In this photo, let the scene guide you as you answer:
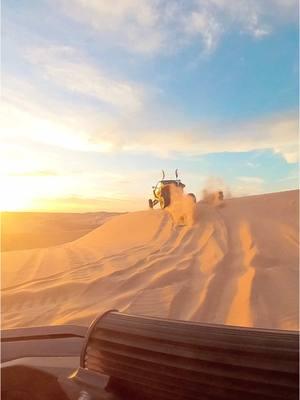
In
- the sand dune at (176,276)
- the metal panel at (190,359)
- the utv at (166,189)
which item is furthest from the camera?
the utv at (166,189)

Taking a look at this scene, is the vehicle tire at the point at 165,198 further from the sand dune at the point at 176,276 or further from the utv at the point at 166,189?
the sand dune at the point at 176,276

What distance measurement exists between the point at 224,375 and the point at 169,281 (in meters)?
7.03

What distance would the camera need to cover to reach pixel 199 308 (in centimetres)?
669

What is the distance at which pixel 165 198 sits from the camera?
2142cm

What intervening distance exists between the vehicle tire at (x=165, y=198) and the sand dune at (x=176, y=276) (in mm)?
4553

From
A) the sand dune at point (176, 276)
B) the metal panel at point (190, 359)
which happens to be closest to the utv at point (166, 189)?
the sand dune at point (176, 276)

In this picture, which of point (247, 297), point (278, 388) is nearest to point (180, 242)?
point (247, 297)

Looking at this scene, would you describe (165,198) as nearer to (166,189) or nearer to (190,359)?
(166,189)

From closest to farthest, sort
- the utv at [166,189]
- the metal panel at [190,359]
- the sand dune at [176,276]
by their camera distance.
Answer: the metal panel at [190,359], the sand dune at [176,276], the utv at [166,189]

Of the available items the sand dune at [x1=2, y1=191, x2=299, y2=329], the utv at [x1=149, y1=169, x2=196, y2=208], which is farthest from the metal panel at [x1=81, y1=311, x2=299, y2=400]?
the utv at [x1=149, y1=169, x2=196, y2=208]

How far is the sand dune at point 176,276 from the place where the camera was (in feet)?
21.8

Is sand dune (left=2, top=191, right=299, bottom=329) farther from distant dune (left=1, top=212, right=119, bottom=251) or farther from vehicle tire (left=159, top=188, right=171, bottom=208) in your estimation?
distant dune (left=1, top=212, right=119, bottom=251)

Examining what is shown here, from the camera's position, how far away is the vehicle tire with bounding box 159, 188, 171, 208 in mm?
21391

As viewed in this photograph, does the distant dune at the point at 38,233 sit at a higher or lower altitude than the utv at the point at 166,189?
lower
